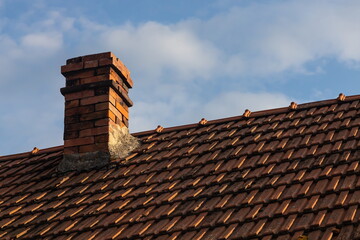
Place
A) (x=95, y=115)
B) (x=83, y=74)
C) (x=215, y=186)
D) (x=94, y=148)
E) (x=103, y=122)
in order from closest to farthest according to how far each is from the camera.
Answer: (x=215, y=186), (x=94, y=148), (x=103, y=122), (x=95, y=115), (x=83, y=74)

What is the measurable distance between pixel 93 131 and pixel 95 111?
29cm

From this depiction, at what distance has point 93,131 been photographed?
9188 millimetres

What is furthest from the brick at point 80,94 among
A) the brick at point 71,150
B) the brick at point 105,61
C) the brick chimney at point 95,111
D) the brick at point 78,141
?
the brick at point 71,150

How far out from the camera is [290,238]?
19.3 ft

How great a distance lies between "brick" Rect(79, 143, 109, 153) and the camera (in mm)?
8969

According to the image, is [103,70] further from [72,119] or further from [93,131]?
[93,131]

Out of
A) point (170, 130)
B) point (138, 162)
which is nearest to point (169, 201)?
point (138, 162)

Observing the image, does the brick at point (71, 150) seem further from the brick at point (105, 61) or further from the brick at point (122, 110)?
the brick at point (105, 61)

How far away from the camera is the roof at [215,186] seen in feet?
20.7

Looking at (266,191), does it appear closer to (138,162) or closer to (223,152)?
(223,152)

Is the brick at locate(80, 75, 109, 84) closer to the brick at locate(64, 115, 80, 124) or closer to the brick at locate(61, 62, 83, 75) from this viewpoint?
the brick at locate(61, 62, 83, 75)

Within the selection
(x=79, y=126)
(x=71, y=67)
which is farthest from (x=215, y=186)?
(x=71, y=67)

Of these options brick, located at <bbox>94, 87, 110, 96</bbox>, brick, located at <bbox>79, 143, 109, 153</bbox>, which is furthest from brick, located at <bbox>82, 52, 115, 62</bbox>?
brick, located at <bbox>79, 143, 109, 153</bbox>

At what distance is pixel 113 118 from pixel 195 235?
3.21m
